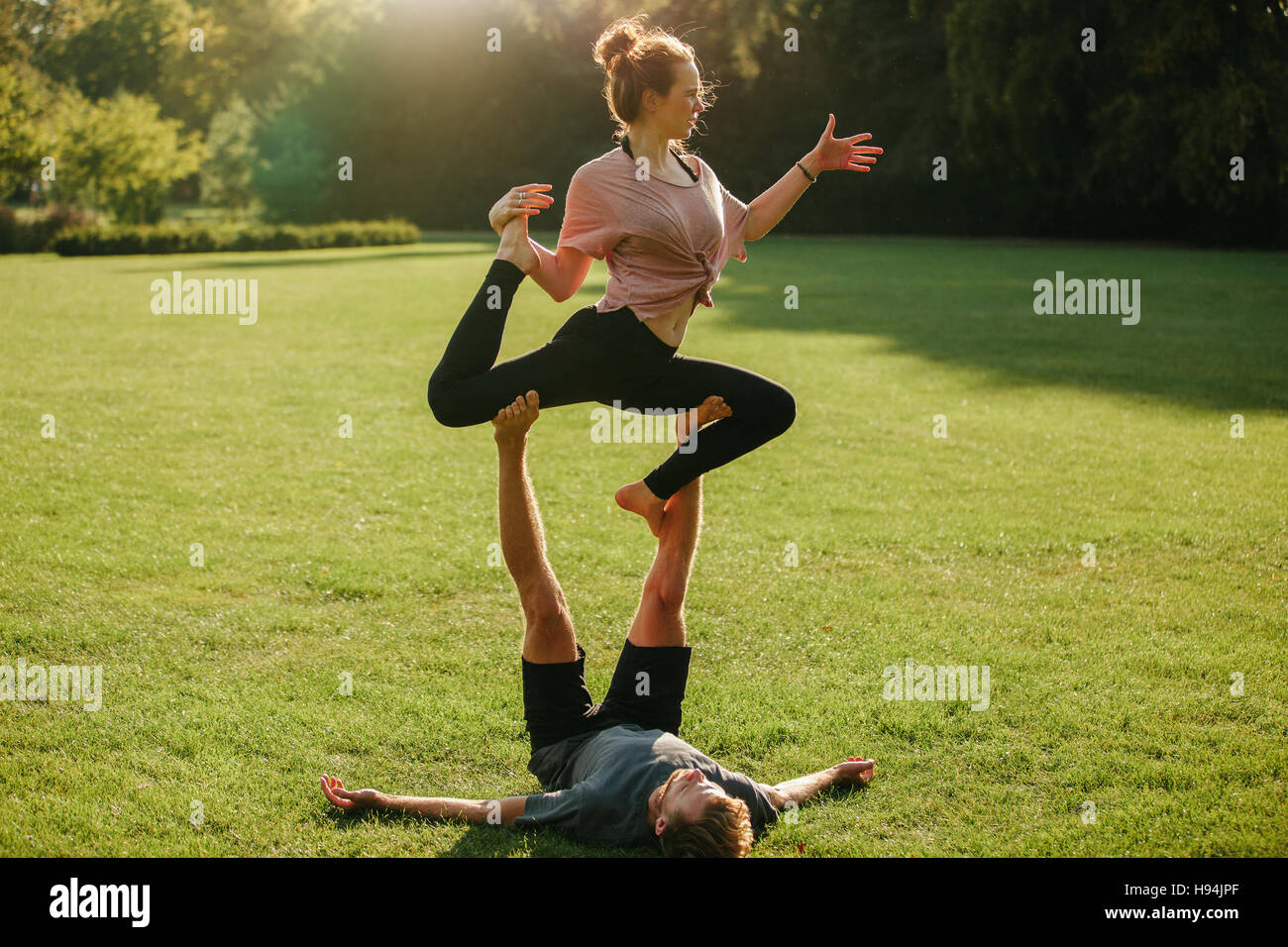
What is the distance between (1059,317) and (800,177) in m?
15.3

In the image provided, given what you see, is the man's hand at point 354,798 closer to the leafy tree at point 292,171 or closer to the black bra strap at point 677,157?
the black bra strap at point 677,157

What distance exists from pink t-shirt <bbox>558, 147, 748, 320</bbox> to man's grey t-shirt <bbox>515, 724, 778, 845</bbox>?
162cm

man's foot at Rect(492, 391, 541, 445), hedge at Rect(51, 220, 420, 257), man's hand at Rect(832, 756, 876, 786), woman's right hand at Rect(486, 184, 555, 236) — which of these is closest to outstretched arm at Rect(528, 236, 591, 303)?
woman's right hand at Rect(486, 184, 555, 236)

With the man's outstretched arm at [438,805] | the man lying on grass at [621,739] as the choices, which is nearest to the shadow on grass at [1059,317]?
the man lying on grass at [621,739]

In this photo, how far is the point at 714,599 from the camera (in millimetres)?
6602

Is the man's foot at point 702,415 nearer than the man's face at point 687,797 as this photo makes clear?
No

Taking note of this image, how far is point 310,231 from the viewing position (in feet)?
133

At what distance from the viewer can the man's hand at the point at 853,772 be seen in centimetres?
447

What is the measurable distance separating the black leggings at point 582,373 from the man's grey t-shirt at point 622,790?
1.23 metres

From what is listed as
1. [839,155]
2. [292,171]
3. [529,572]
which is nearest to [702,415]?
[529,572]

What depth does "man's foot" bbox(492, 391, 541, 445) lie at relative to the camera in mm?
4230

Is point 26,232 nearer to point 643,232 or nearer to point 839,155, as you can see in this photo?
point 839,155
